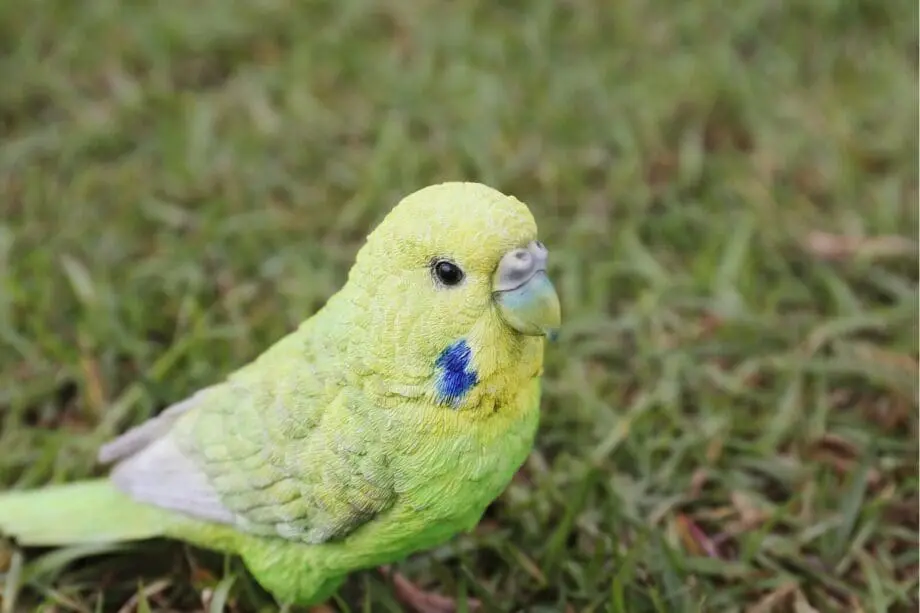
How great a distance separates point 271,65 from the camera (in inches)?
149

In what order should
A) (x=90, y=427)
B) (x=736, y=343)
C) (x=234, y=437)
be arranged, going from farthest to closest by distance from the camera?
(x=736, y=343) < (x=90, y=427) < (x=234, y=437)

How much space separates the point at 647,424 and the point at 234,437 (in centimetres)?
122

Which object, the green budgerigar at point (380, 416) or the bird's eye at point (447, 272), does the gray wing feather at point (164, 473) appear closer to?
the green budgerigar at point (380, 416)

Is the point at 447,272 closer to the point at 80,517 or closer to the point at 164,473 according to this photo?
the point at 164,473

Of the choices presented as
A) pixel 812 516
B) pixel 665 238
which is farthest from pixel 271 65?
pixel 812 516

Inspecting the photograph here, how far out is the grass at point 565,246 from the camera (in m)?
2.18

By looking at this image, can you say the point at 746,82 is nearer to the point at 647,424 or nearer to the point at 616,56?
the point at 616,56

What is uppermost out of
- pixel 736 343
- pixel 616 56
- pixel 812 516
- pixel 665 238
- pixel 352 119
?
pixel 616 56

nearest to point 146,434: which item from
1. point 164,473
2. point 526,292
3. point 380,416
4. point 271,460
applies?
point 164,473

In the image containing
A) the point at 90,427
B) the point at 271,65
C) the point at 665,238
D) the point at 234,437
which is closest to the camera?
the point at 234,437

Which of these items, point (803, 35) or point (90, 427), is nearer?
point (90, 427)

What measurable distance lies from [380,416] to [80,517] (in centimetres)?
82

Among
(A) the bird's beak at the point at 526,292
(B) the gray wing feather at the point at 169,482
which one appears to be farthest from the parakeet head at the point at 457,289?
(B) the gray wing feather at the point at 169,482

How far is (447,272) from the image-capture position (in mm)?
1499
